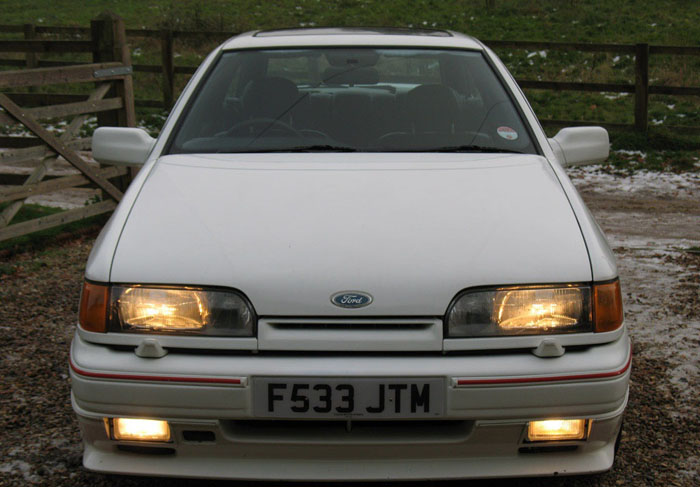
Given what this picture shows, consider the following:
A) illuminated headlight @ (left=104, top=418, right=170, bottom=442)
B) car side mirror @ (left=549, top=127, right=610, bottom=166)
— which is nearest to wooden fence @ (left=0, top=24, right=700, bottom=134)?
car side mirror @ (left=549, top=127, right=610, bottom=166)

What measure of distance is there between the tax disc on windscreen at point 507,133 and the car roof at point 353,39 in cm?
60

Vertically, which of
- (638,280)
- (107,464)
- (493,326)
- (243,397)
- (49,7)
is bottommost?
(638,280)

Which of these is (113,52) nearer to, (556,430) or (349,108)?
(349,108)

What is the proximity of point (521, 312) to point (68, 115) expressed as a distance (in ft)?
18.4

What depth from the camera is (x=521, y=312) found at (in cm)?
239

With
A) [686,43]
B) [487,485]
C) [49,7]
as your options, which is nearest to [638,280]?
[487,485]

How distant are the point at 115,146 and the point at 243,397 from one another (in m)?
1.68

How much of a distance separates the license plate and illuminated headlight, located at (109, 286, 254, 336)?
0.64 feet

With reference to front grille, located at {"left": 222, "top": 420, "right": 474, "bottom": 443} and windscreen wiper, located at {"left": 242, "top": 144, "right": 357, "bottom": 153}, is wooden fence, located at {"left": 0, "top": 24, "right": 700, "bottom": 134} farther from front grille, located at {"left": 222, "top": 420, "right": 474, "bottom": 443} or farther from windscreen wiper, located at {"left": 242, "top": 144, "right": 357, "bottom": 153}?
front grille, located at {"left": 222, "top": 420, "right": 474, "bottom": 443}

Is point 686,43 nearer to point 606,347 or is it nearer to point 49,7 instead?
point 606,347

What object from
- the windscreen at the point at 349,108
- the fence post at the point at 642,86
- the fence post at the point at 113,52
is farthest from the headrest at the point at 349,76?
the fence post at the point at 642,86

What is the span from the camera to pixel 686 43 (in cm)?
1695

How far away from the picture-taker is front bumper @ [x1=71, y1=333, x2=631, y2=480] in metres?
2.28

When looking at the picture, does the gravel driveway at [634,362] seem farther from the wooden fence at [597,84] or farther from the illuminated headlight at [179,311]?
the wooden fence at [597,84]
